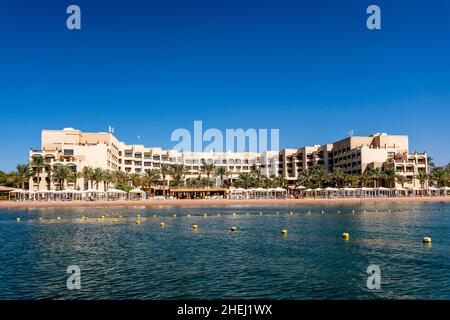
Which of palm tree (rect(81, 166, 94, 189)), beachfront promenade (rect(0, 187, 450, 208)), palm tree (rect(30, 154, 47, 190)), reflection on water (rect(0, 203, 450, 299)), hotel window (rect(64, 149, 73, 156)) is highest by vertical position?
hotel window (rect(64, 149, 73, 156))

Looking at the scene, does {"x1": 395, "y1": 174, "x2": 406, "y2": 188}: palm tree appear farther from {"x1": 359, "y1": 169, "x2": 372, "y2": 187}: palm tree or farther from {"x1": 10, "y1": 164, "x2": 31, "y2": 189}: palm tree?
{"x1": 10, "y1": 164, "x2": 31, "y2": 189}: palm tree

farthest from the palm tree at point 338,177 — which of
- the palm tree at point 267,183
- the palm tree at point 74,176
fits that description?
the palm tree at point 74,176

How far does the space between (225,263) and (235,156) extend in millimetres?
145840

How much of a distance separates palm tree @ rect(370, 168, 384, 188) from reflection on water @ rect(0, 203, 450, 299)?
266ft

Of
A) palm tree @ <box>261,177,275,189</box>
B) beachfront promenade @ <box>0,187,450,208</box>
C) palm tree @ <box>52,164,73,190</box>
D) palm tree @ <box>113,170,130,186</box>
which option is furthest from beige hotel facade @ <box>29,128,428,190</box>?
palm tree @ <box>261,177,275,189</box>

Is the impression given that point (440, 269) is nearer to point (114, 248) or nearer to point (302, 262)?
point (302, 262)

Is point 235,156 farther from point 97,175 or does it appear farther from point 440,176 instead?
point 440,176

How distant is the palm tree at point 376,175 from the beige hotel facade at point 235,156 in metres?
5.88

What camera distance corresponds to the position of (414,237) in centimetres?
3397

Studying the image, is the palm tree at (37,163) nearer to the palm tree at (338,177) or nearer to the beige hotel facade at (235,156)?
the beige hotel facade at (235,156)

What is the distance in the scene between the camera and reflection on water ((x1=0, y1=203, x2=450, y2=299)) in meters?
17.9

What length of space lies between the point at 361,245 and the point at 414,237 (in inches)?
277

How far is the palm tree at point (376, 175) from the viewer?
11734 centimetres
